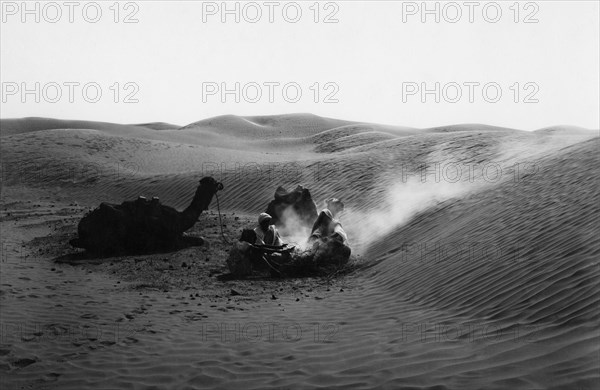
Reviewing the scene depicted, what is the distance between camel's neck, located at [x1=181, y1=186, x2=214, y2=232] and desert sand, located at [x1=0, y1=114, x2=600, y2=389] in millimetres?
875

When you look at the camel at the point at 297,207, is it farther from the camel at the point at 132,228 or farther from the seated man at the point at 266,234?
the seated man at the point at 266,234

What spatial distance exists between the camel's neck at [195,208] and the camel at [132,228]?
0.03 meters

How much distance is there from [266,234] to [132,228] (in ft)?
12.1

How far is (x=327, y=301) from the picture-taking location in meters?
9.09

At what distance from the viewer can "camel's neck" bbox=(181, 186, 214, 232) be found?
45.8 ft

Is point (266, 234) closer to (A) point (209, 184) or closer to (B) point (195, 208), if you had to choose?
(B) point (195, 208)

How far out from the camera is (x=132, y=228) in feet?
43.1

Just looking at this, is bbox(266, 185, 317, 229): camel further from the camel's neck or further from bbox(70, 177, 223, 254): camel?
bbox(70, 177, 223, 254): camel

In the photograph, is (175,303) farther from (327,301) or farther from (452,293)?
(452,293)

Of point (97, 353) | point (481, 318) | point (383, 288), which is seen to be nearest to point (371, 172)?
point (383, 288)

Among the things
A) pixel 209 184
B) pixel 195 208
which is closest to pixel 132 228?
pixel 195 208

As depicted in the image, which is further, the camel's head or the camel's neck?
the camel's head

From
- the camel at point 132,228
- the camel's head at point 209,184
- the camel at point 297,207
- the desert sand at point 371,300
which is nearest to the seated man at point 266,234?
the desert sand at point 371,300

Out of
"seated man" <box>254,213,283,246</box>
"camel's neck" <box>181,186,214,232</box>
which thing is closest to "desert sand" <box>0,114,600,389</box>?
"camel's neck" <box>181,186,214,232</box>
